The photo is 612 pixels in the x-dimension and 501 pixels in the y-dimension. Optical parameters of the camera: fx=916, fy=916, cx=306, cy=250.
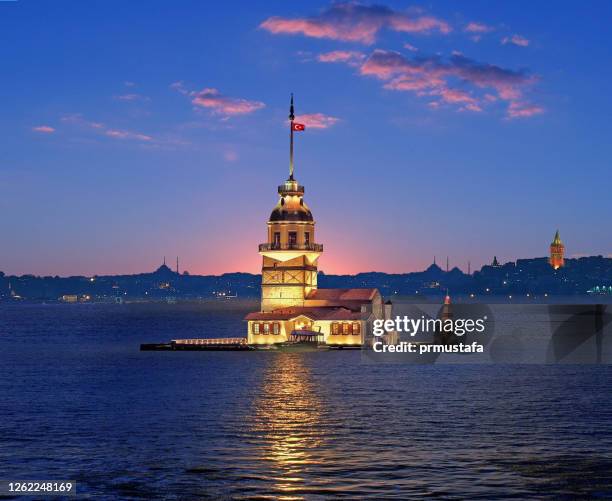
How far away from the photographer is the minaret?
4390 inches

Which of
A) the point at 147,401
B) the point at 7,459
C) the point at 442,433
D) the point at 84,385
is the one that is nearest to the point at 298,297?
the point at 84,385

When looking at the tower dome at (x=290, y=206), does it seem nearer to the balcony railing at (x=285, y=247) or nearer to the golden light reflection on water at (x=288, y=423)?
the balcony railing at (x=285, y=247)

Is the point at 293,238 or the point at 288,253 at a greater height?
the point at 293,238

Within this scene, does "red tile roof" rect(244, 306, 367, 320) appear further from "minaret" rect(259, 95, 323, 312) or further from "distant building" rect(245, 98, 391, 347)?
"minaret" rect(259, 95, 323, 312)

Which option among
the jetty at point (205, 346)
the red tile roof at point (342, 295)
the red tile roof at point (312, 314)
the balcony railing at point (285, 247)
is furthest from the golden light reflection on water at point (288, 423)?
the balcony railing at point (285, 247)

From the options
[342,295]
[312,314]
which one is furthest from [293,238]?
[312,314]

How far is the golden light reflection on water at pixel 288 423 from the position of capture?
43344mm

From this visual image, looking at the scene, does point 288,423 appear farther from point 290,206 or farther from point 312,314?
point 290,206

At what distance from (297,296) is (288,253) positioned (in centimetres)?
534

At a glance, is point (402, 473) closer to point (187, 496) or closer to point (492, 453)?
point (492, 453)

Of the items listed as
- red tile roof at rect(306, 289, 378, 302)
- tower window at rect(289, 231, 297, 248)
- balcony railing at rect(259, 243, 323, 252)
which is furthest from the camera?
tower window at rect(289, 231, 297, 248)

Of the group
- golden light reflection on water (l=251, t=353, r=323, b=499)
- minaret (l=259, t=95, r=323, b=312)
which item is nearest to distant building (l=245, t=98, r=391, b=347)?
minaret (l=259, t=95, r=323, b=312)

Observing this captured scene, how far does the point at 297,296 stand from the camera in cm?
11112

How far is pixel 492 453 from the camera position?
4691 centimetres
